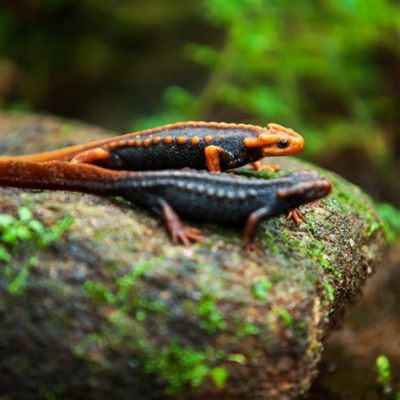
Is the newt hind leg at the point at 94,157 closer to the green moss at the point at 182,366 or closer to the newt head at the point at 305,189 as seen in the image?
the newt head at the point at 305,189

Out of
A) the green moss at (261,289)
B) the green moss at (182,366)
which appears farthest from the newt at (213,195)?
the green moss at (182,366)

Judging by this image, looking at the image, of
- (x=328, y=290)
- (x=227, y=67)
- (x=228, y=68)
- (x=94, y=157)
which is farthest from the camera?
(x=228, y=68)

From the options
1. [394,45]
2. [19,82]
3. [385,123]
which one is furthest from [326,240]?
[19,82]

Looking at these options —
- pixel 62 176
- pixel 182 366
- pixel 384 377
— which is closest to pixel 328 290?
pixel 182 366

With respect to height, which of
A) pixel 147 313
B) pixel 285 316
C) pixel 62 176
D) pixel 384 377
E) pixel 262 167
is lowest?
pixel 384 377

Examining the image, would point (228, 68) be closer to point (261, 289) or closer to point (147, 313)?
point (261, 289)

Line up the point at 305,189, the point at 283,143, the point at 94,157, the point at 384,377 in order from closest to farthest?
1. the point at 305,189
2. the point at 283,143
3. the point at 384,377
4. the point at 94,157

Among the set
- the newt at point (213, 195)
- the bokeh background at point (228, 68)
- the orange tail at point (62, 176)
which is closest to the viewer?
the newt at point (213, 195)
